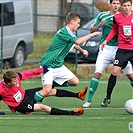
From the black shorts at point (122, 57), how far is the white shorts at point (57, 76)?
0.87 metres

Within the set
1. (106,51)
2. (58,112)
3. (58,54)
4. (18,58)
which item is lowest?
(18,58)

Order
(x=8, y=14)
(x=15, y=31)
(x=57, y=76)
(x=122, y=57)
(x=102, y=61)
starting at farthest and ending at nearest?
(x=15, y=31), (x=8, y=14), (x=102, y=61), (x=122, y=57), (x=57, y=76)

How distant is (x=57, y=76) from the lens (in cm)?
1262

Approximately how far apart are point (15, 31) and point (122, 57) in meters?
7.98

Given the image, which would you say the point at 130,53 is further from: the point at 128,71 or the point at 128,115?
the point at 128,115

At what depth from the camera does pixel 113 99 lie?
14.2 m

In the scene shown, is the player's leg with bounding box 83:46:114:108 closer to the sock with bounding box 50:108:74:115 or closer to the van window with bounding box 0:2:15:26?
the sock with bounding box 50:108:74:115

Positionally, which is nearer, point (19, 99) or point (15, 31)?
point (19, 99)

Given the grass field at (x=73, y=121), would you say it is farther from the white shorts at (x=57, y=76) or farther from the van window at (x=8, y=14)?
the van window at (x=8, y=14)

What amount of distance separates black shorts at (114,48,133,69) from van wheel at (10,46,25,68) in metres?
7.74

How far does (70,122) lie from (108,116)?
1.01 meters

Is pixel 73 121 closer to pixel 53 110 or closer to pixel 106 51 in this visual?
pixel 53 110

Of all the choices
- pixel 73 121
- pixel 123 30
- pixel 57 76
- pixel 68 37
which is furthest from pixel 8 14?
pixel 73 121

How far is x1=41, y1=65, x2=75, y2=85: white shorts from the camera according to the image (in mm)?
12406
